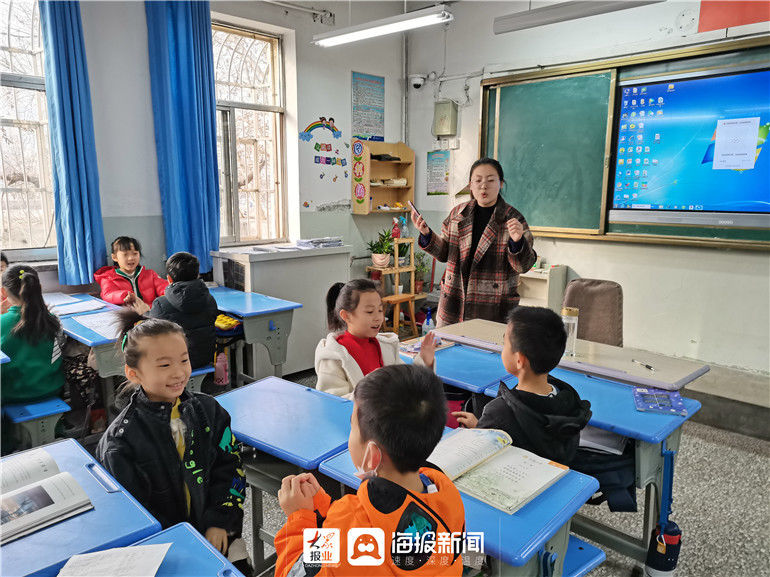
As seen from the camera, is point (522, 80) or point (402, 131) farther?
point (402, 131)

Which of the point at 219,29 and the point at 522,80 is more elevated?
the point at 219,29

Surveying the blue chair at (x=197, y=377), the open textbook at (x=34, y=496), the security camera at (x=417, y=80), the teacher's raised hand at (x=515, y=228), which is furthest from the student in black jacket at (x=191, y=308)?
the security camera at (x=417, y=80)

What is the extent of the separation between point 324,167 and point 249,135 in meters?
0.73

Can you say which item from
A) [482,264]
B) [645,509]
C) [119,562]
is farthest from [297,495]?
[482,264]

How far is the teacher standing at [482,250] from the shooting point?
267 cm

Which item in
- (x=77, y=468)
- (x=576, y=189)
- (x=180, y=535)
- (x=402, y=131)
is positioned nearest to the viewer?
(x=180, y=535)

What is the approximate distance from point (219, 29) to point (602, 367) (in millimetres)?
4002

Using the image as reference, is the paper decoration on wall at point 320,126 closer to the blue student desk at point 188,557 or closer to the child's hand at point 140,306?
the child's hand at point 140,306

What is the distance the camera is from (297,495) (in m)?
1.08

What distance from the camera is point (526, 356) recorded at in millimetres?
1639

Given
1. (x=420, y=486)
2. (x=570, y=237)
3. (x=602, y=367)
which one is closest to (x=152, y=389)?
(x=420, y=486)

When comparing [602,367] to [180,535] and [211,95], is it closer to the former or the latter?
[180,535]

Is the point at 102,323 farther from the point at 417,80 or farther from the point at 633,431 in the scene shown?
the point at 417,80

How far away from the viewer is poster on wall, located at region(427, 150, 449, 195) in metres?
5.44
